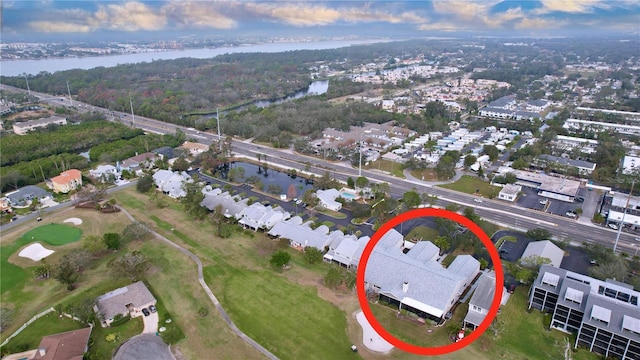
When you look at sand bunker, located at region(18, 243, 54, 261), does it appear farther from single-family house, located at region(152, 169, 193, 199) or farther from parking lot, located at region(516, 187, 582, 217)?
parking lot, located at region(516, 187, 582, 217)

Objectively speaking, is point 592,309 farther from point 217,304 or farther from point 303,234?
point 217,304

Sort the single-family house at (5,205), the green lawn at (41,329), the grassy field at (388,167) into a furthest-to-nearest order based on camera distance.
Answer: the grassy field at (388,167) < the single-family house at (5,205) < the green lawn at (41,329)

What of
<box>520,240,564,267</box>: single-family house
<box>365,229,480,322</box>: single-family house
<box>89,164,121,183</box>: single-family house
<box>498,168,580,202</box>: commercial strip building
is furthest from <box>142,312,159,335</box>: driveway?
<box>498,168,580,202</box>: commercial strip building

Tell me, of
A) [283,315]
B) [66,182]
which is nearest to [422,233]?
[283,315]

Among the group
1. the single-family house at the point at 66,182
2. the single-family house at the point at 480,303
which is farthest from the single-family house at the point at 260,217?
the single-family house at the point at 66,182

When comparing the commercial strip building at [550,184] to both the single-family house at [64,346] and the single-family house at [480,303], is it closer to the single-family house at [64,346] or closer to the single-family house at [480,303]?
the single-family house at [480,303]

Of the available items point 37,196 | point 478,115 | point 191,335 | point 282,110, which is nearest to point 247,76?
point 282,110
